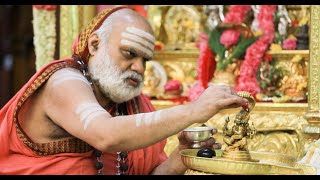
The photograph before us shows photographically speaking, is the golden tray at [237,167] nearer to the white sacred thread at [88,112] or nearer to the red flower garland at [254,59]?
the white sacred thread at [88,112]

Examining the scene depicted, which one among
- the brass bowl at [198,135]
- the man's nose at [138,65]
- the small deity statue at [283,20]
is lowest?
the brass bowl at [198,135]

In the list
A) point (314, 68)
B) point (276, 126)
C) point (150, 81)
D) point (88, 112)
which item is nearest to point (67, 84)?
point (88, 112)

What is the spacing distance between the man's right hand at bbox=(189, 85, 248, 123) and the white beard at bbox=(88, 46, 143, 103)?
613 millimetres

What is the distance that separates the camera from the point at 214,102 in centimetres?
256

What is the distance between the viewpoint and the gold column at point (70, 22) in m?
5.81

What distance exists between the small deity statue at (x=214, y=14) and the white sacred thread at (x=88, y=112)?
3122 millimetres

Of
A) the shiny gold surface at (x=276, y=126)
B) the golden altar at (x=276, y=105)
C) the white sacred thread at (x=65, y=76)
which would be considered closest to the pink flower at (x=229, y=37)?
the golden altar at (x=276, y=105)

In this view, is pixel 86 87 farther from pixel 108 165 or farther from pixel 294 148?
pixel 294 148

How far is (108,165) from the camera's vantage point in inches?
131

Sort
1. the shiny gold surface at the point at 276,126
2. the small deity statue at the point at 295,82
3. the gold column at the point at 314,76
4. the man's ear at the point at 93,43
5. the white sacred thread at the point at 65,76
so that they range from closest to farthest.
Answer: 1. the white sacred thread at the point at 65,76
2. the man's ear at the point at 93,43
3. the gold column at the point at 314,76
4. the shiny gold surface at the point at 276,126
5. the small deity statue at the point at 295,82

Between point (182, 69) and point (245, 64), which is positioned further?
point (182, 69)

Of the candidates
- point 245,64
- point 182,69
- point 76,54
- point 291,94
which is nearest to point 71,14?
point 182,69

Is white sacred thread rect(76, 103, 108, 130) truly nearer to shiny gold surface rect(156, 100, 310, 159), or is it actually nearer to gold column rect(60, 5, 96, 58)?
shiny gold surface rect(156, 100, 310, 159)

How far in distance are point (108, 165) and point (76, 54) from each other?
54cm
